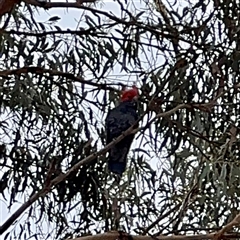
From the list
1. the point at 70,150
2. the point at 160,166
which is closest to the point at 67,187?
the point at 70,150

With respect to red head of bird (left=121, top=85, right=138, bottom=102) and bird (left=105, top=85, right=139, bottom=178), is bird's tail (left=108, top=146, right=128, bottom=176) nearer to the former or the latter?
bird (left=105, top=85, right=139, bottom=178)

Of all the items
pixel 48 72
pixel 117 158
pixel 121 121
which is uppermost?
pixel 48 72

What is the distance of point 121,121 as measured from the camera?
236cm

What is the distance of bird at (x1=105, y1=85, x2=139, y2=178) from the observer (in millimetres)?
2336

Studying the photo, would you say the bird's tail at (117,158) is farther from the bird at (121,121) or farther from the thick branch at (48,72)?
the thick branch at (48,72)

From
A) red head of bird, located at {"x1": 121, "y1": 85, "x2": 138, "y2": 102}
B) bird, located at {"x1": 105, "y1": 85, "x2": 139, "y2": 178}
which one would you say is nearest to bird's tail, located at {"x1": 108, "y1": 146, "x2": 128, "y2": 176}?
bird, located at {"x1": 105, "y1": 85, "x2": 139, "y2": 178}

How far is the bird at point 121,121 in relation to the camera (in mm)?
2336

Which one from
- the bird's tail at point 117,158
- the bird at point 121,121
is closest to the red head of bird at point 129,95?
the bird at point 121,121

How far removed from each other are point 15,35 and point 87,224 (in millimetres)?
→ 700

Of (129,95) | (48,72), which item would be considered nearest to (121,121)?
(129,95)

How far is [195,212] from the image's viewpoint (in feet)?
8.84

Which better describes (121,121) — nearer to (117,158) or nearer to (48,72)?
(117,158)

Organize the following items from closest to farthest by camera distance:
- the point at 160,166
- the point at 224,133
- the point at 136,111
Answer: the point at 136,111, the point at 224,133, the point at 160,166

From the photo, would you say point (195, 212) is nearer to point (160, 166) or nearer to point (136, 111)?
point (160, 166)
